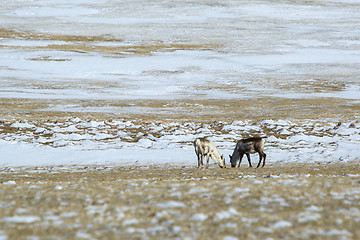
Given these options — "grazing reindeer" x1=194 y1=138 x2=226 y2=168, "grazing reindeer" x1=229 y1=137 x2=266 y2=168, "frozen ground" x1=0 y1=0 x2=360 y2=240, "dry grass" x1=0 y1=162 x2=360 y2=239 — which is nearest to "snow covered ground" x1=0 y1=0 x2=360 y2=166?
"frozen ground" x1=0 y1=0 x2=360 y2=240

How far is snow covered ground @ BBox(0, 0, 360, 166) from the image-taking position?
2635cm

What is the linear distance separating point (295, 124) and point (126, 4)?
450 feet

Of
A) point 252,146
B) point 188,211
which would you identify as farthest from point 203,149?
point 188,211

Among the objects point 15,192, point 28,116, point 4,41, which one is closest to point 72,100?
point 28,116

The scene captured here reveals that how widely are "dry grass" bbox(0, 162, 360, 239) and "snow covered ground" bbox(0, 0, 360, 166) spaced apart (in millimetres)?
13168

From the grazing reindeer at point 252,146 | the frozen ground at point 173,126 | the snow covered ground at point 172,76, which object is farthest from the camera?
the snow covered ground at point 172,76

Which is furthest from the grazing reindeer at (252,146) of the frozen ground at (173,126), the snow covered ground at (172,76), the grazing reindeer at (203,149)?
the snow covered ground at (172,76)

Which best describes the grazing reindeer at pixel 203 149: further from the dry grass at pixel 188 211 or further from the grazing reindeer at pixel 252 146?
the dry grass at pixel 188 211

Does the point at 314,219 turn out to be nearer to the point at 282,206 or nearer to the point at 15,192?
the point at 282,206

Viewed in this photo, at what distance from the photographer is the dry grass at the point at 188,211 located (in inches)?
243

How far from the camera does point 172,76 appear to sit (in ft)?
219

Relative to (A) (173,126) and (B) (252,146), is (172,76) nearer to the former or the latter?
(A) (173,126)

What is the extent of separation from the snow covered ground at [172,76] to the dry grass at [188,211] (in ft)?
43.2

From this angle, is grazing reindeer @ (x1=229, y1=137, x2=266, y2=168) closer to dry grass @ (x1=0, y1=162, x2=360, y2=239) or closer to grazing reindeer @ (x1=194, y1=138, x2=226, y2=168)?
grazing reindeer @ (x1=194, y1=138, x2=226, y2=168)
